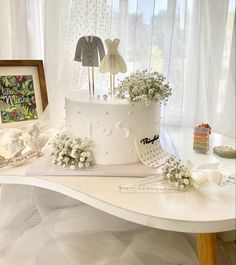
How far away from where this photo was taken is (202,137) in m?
0.87

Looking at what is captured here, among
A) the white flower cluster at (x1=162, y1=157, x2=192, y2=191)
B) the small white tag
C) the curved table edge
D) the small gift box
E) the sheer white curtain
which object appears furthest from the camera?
the sheer white curtain

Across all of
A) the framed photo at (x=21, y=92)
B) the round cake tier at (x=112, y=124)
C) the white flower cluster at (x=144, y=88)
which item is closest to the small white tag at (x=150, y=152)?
the round cake tier at (x=112, y=124)

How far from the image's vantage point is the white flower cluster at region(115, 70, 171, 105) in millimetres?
712

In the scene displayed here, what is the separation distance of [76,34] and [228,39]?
0.58 m

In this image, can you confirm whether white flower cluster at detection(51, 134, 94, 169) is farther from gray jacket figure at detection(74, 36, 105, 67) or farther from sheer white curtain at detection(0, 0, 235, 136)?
sheer white curtain at detection(0, 0, 235, 136)

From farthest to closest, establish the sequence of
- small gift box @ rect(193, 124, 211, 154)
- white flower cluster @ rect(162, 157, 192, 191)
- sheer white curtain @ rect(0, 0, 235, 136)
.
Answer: sheer white curtain @ rect(0, 0, 235, 136) → small gift box @ rect(193, 124, 211, 154) → white flower cluster @ rect(162, 157, 192, 191)

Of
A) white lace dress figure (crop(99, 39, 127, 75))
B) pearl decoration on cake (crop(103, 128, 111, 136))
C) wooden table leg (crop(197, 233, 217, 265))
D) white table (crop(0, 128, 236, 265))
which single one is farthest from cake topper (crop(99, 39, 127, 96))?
wooden table leg (crop(197, 233, 217, 265))

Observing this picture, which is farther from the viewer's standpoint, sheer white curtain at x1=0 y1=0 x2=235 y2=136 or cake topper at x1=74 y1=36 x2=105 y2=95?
sheer white curtain at x1=0 y1=0 x2=235 y2=136

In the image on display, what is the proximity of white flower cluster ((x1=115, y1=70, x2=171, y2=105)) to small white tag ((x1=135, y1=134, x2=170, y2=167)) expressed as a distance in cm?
12

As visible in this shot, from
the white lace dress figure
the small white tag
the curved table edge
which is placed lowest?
the curved table edge

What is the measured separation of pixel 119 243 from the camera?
903 millimetres

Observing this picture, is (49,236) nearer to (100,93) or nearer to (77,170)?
(77,170)

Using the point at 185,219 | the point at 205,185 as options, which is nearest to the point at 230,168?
the point at 205,185

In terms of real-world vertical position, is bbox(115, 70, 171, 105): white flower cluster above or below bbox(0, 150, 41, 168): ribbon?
above
